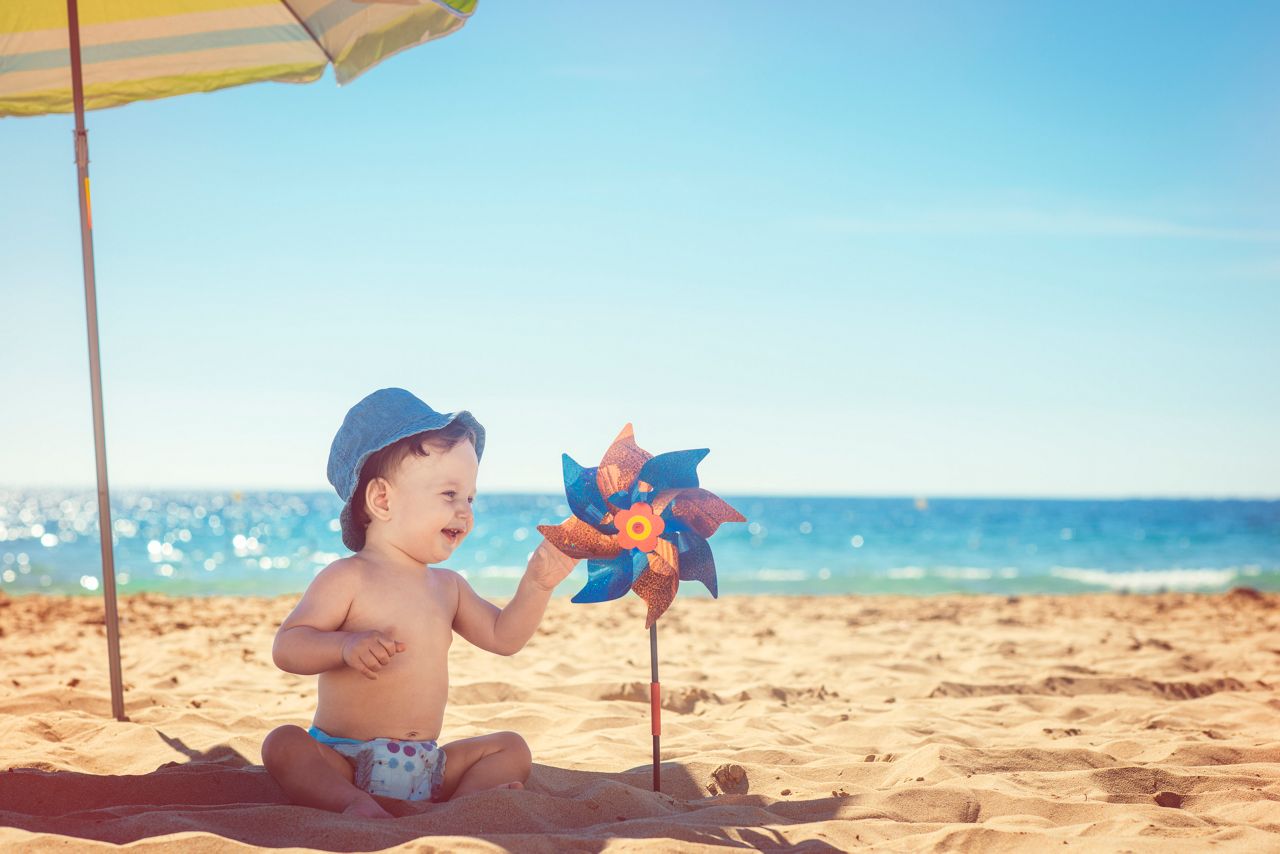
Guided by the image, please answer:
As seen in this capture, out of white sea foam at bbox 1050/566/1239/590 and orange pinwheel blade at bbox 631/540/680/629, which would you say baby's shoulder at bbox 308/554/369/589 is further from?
white sea foam at bbox 1050/566/1239/590

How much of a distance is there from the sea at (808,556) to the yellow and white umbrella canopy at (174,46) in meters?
4.55

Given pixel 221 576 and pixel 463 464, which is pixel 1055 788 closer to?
pixel 463 464

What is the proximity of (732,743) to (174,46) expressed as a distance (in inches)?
147

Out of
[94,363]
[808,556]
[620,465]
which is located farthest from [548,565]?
[808,556]

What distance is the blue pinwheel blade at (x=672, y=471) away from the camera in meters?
2.89

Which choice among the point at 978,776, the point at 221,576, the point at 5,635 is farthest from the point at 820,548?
the point at 978,776

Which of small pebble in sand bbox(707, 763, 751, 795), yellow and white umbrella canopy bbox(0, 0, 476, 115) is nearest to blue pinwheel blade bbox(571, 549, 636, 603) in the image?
small pebble in sand bbox(707, 763, 751, 795)

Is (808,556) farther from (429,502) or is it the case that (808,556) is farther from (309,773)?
(309,773)

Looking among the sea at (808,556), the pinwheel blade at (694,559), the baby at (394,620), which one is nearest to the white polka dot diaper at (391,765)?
the baby at (394,620)

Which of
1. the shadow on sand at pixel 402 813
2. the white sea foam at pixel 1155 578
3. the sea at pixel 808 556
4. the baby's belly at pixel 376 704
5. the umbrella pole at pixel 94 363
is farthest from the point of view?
the white sea foam at pixel 1155 578

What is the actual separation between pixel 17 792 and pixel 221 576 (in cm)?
1752

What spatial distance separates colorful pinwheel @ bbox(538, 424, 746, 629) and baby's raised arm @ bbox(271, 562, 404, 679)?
22.7 inches

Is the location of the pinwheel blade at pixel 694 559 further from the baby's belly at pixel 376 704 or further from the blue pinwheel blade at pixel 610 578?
the baby's belly at pixel 376 704

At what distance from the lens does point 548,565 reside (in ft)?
9.83
